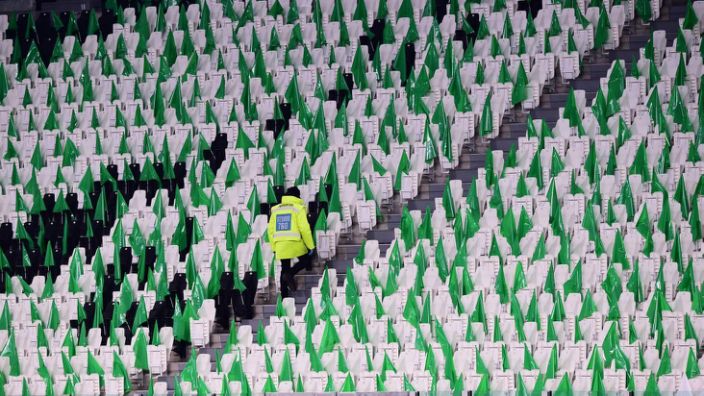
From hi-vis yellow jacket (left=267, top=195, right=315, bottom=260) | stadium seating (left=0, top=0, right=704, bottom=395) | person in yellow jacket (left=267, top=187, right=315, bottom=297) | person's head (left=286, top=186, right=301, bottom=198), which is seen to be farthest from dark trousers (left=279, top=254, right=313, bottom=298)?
person's head (left=286, top=186, right=301, bottom=198)

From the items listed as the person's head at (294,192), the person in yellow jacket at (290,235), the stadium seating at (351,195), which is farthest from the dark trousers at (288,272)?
the person's head at (294,192)

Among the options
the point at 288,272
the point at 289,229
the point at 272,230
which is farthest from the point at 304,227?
the point at 288,272

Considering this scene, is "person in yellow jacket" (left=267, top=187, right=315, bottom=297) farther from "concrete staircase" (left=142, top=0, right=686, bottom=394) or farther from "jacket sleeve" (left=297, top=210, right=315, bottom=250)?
"concrete staircase" (left=142, top=0, right=686, bottom=394)

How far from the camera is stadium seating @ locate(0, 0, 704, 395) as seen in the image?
15742 mm

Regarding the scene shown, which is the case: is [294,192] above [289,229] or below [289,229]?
above

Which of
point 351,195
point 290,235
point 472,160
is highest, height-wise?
point 472,160

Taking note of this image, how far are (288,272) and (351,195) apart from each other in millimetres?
1186

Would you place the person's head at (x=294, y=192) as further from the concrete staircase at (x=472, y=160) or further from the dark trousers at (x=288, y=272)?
the concrete staircase at (x=472, y=160)

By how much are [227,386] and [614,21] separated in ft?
20.1

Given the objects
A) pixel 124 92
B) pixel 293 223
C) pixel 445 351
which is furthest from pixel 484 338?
pixel 124 92

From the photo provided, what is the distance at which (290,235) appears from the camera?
1684 centimetres

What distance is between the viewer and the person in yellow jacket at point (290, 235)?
16844 mm

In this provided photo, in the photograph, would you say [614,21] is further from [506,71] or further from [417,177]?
[417,177]

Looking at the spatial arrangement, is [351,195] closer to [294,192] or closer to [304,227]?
[294,192]
